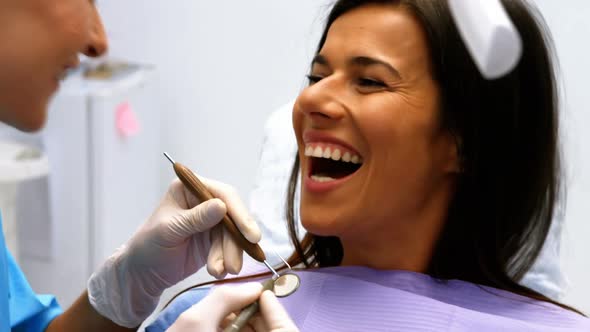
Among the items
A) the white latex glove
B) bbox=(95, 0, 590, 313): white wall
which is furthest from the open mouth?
bbox=(95, 0, 590, 313): white wall

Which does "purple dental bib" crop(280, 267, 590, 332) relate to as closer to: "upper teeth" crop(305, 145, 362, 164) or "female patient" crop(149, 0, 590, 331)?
"female patient" crop(149, 0, 590, 331)

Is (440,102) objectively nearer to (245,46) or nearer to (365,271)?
(365,271)

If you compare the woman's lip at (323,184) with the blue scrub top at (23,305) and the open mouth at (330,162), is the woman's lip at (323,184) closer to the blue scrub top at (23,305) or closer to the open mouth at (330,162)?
the open mouth at (330,162)

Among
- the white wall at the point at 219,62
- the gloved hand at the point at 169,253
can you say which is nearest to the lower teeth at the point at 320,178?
the gloved hand at the point at 169,253

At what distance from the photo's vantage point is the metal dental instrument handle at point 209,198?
3.68 ft

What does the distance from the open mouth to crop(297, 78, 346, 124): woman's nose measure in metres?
0.04

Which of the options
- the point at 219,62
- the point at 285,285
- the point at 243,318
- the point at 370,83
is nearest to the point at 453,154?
the point at 370,83

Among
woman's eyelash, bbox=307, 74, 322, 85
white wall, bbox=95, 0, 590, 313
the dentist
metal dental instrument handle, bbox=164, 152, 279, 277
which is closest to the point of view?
the dentist

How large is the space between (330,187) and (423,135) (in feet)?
0.53

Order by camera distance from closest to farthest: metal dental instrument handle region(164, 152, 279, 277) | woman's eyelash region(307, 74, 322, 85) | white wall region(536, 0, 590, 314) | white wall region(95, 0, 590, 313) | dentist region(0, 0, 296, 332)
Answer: dentist region(0, 0, 296, 332), metal dental instrument handle region(164, 152, 279, 277), woman's eyelash region(307, 74, 322, 85), white wall region(536, 0, 590, 314), white wall region(95, 0, 590, 313)

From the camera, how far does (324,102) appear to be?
1145 millimetres

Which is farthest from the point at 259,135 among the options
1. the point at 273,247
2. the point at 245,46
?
the point at 273,247

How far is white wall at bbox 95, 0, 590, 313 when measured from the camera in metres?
2.44

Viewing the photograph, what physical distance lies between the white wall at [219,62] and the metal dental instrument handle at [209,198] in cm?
118
